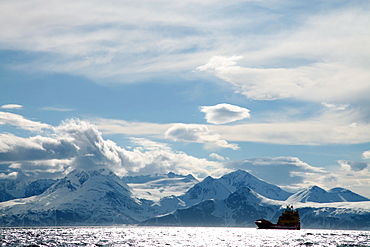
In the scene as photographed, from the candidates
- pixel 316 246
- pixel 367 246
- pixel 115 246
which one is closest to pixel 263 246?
pixel 316 246

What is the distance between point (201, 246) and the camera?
188125 mm

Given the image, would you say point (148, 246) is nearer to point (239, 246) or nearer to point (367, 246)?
point (239, 246)

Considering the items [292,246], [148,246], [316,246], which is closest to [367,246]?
[316,246]

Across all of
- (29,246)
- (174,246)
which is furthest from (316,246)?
(29,246)

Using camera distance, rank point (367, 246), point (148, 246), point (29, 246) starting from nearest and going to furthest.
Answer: point (29, 246) → point (148, 246) → point (367, 246)

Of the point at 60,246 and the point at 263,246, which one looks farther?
the point at 263,246

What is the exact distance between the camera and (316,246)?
626ft

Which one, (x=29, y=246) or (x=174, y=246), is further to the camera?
(x=174, y=246)

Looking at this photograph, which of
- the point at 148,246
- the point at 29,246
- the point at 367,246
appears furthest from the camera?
the point at 367,246

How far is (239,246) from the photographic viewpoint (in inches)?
7534

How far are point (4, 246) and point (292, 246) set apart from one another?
4905 inches

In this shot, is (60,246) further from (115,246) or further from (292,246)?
(292,246)

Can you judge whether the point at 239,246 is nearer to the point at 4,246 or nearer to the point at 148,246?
the point at 148,246

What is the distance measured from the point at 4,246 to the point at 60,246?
21.5 meters
